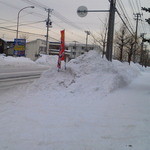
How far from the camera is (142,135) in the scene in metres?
4.71

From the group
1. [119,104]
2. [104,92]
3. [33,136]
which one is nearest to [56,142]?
[33,136]

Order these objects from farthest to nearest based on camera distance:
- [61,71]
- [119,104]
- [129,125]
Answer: [61,71] < [119,104] < [129,125]

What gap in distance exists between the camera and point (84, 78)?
32.0 ft

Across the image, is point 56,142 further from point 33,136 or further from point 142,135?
point 142,135

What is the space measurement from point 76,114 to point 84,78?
372 centimetres

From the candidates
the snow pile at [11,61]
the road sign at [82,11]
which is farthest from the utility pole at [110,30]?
the snow pile at [11,61]

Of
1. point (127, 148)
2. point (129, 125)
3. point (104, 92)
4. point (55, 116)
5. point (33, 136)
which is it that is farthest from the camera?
point (104, 92)

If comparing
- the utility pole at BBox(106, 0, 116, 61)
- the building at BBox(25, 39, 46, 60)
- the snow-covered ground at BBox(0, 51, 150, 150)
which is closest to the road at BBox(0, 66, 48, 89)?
the snow-covered ground at BBox(0, 51, 150, 150)

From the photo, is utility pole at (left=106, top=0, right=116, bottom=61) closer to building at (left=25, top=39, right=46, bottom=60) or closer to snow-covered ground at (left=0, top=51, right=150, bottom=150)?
snow-covered ground at (left=0, top=51, right=150, bottom=150)

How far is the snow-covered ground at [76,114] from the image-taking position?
4320 millimetres

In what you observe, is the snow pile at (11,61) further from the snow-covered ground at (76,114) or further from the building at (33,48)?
the building at (33,48)

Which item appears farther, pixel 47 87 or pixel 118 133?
pixel 47 87

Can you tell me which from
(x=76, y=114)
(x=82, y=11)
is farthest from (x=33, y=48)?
(x=76, y=114)

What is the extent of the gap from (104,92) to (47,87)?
7.49 ft
